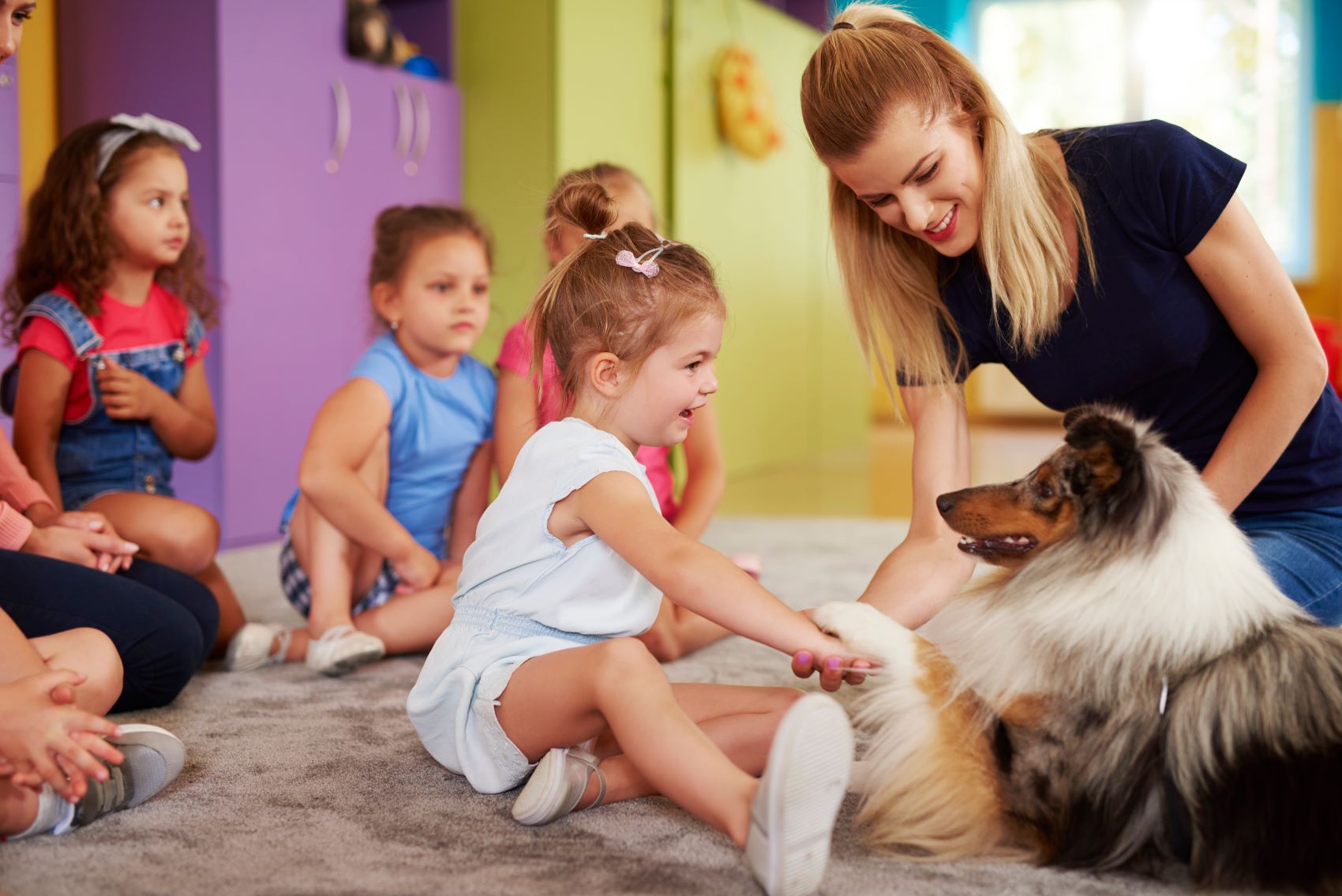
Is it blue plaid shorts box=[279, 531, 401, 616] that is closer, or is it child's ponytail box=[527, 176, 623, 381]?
child's ponytail box=[527, 176, 623, 381]

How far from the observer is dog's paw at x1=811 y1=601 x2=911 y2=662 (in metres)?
1.47

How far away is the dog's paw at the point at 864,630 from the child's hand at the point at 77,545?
1235 mm

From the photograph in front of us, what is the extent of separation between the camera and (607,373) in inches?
65.4

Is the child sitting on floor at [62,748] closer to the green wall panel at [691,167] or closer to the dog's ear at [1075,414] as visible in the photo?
the dog's ear at [1075,414]

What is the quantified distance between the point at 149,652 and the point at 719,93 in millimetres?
Result: 4392

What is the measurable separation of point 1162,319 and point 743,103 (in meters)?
4.16

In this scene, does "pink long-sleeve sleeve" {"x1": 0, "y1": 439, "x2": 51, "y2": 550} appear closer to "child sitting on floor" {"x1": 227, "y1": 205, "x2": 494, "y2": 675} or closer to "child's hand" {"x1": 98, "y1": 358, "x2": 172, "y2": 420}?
"child's hand" {"x1": 98, "y1": 358, "x2": 172, "y2": 420}

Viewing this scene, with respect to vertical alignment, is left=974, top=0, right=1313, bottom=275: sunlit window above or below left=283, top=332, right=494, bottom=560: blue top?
above

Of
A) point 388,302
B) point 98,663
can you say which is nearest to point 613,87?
point 388,302

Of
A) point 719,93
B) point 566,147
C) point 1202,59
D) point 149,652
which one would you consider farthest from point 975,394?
point 149,652

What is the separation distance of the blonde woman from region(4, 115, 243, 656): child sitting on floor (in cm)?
146

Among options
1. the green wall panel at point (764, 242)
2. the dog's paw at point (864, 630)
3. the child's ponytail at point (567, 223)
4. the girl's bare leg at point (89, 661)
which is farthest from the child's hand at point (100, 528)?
the green wall panel at point (764, 242)

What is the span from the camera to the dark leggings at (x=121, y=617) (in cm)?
184


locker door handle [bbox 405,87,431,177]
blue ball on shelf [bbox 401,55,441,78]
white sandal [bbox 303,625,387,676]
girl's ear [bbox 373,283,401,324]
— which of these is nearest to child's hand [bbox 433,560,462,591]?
white sandal [bbox 303,625,387,676]
